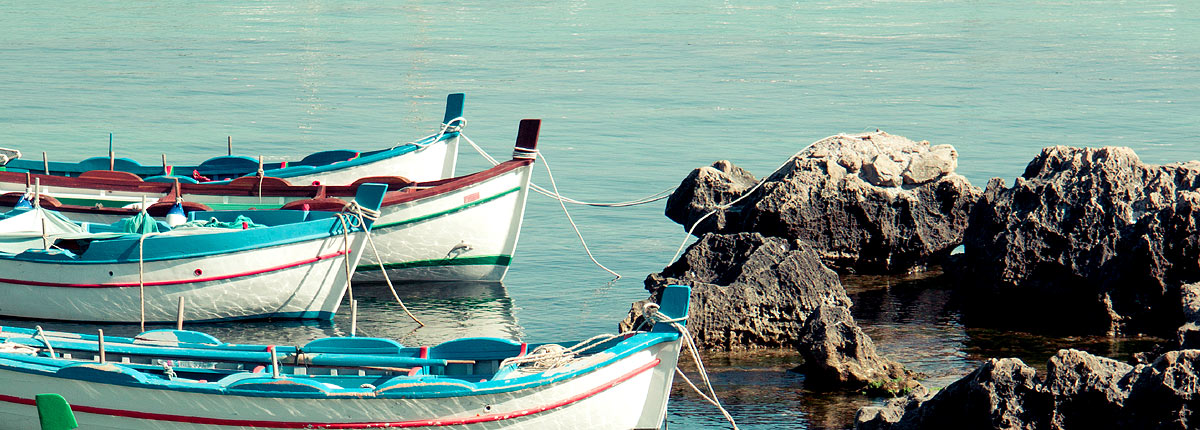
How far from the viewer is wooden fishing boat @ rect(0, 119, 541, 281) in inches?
558

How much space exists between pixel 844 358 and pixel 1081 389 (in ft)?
8.61

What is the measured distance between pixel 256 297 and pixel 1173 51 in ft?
107

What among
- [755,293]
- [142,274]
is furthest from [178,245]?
[755,293]

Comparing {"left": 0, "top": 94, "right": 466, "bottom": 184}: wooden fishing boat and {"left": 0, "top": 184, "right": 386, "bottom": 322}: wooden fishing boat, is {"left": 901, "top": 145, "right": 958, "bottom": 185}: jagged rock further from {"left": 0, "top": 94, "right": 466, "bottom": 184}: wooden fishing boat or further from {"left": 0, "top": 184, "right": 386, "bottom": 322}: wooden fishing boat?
{"left": 0, "top": 184, "right": 386, "bottom": 322}: wooden fishing boat

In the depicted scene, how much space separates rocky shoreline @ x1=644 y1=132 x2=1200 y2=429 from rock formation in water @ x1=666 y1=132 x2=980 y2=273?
0.02m

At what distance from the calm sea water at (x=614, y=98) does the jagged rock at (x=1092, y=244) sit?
69 centimetres

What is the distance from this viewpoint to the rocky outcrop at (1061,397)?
7.56m

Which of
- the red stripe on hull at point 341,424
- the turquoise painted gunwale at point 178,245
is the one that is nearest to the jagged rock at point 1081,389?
the red stripe on hull at point 341,424

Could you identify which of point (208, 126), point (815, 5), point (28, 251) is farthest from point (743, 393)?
point (815, 5)

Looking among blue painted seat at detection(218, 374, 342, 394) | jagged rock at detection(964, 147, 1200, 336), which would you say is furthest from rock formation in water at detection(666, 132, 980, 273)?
blue painted seat at detection(218, 374, 342, 394)

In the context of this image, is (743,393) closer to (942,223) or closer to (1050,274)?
(1050,274)

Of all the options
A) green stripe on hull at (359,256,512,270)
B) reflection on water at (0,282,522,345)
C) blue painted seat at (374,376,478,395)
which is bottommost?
reflection on water at (0,282,522,345)

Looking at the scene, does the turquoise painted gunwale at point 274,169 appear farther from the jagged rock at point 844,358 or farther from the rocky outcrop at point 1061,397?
the rocky outcrop at point 1061,397

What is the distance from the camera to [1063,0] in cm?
5838
